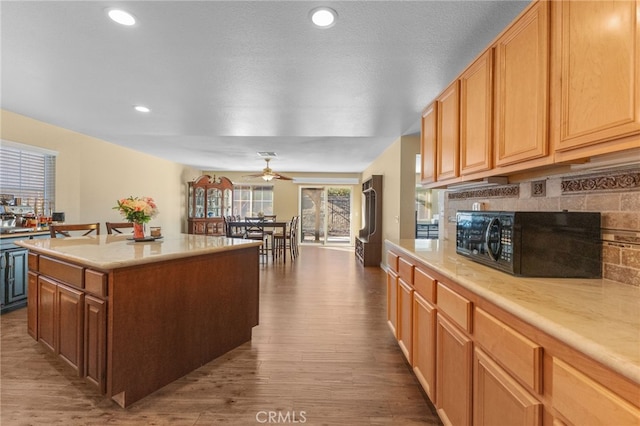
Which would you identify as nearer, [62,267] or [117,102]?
[62,267]

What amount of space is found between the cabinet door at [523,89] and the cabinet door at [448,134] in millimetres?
408

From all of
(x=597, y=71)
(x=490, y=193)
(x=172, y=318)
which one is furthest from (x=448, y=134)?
(x=172, y=318)

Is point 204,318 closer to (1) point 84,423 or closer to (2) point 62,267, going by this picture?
(1) point 84,423

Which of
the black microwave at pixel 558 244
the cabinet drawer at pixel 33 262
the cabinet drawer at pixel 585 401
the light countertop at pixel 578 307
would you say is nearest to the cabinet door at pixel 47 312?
the cabinet drawer at pixel 33 262

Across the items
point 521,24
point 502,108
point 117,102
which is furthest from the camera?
point 117,102

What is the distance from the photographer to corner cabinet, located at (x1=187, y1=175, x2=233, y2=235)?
24.6 feet

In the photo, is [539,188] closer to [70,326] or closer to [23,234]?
[70,326]

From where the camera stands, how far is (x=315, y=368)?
6.88 feet

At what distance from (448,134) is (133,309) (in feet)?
8.04

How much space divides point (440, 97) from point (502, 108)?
2.69 ft

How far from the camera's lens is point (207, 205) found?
25.2 feet

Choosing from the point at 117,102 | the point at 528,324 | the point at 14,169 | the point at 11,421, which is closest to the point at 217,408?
the point at 11,421

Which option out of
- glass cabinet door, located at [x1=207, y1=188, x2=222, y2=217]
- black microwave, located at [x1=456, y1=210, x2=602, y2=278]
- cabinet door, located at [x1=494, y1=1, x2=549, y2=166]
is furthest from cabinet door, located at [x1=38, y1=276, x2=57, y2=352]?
glass cabinet door, located at [x1=207, y1=188, x2=222, y2=217]

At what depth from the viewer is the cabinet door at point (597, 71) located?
0.92m
